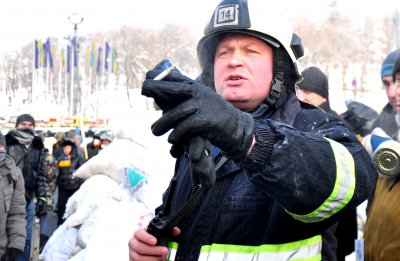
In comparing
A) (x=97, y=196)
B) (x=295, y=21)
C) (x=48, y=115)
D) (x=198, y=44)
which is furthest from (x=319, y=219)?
(x=295, y=21)

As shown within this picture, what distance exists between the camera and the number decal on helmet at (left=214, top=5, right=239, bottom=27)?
1739 mm

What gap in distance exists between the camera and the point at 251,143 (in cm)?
118

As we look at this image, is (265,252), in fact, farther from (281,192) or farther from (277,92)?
(277,92)

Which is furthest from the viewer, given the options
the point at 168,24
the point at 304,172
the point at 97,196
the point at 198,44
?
the point at 168,24

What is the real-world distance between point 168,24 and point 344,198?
3738cm

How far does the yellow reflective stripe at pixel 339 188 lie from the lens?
47.1 inches

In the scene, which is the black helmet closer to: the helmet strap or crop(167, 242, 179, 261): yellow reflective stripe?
the helmet strap

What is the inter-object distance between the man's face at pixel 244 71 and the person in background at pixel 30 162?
15.1 feet

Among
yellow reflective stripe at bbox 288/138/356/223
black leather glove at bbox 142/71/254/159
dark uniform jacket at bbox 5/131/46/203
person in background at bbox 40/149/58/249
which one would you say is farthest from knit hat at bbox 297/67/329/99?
person in background at bbox 40/149/58/249

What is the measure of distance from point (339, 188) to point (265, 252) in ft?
1.05

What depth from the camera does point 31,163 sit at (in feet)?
20.6


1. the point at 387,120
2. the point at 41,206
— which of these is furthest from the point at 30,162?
the point at 387,120

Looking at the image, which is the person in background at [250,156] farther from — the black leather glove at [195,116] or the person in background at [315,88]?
the person in background at [315,88]

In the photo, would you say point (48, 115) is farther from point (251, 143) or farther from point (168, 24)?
point (251, 143)
